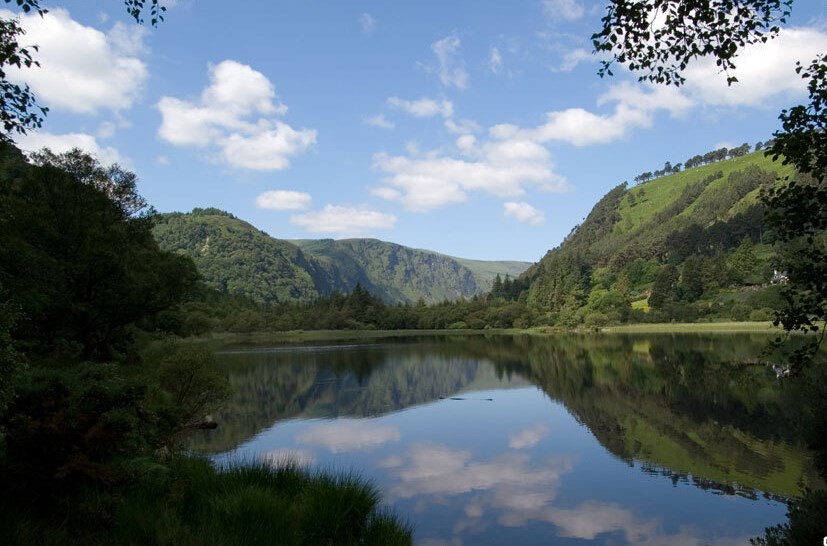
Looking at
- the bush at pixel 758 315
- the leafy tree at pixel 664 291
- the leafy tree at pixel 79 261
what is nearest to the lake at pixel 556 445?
the leafy tree at pixel 79 261

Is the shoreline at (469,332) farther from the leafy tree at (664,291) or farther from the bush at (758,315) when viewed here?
the leafy tree at (664,291)

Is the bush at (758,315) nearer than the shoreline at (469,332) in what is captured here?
Yes

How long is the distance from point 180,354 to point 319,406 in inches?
718

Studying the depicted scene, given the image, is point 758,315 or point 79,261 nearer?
point 79,261

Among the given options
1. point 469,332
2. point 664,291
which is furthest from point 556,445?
point 469,332

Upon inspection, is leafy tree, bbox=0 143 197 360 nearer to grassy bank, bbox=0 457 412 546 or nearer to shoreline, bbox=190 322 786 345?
grassy bank, bbox=0 457 412 546

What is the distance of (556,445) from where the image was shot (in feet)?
104

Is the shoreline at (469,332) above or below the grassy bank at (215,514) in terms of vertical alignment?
below

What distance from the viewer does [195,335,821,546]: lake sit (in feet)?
62.4

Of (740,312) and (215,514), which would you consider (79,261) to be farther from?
(740,312)

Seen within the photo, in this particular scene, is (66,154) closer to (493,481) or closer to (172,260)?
(172,260)

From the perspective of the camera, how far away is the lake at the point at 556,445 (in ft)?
62.4

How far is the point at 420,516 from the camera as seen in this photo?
19469 millimetres

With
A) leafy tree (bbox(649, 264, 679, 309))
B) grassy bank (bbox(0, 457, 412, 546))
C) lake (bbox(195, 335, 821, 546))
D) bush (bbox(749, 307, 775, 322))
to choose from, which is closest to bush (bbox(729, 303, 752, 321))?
bush (bbox(749, 307, 775, 322))
